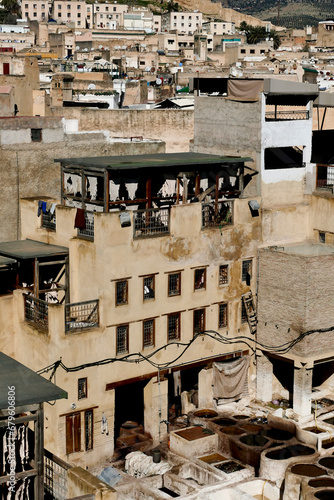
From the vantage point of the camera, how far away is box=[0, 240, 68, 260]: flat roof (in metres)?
27.8

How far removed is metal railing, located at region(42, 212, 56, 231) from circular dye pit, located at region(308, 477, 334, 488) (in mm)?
11845

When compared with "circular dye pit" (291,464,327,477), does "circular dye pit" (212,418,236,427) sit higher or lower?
lower

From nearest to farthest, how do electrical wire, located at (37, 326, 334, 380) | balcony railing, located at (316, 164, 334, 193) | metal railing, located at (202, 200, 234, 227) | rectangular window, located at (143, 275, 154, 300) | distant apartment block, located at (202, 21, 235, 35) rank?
electrical wire, located at (37, 326, 334, 380) → rectangular window, located at (143, 275, 154, 300) → metal railing, located at (202, 200, 234, 227) → balcony railing, located at (316, 164, 334, 193) → distant apartment block, located at (202, 21, 235, 35)

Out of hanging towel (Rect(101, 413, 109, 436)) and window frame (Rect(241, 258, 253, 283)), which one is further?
window frame (Rect(241, 258, 253, 283))

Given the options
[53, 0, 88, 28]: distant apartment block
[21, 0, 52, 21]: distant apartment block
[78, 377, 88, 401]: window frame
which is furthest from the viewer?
[21, 0, 52, 21]: distant apartment block

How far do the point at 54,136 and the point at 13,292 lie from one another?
7979 millimetres

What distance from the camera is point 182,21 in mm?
184125

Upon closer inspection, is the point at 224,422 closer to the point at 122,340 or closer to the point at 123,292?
the point at 122,340

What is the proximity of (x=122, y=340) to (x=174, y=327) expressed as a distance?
2.20 m

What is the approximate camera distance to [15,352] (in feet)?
93.7

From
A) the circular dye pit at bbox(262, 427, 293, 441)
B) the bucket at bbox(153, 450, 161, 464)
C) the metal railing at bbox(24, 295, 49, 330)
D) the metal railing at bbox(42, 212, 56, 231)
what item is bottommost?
the bucket at bbox(153, 450, 161, 464)

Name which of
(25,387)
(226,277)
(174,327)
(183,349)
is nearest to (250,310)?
(226,277)

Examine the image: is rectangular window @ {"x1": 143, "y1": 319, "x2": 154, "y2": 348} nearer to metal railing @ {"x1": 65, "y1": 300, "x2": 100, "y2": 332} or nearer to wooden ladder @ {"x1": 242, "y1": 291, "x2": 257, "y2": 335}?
metal railing @ {"x1": 65, "y1": 300, "x2": 100, "y2": 332}

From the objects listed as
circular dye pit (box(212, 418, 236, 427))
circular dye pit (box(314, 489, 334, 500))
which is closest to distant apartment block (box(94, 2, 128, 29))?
circular dye pit (box(212, 418, 236, 427))
